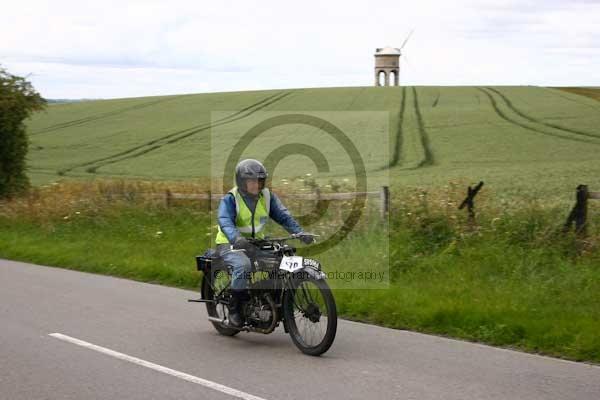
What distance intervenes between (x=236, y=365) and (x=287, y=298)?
0.90 metres

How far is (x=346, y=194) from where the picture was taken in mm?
15055

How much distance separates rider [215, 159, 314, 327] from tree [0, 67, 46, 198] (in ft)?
Result: 58.7

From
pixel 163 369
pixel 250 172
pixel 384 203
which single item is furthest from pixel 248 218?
pixel 384 203

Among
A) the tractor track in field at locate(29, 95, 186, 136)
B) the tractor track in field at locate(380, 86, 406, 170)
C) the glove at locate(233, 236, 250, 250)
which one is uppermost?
the tractor track in field at locate(29, 95, 186, 136)

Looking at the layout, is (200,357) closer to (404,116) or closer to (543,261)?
(543,261)

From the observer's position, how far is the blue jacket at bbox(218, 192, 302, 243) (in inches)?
304

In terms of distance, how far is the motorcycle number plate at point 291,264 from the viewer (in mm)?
7359

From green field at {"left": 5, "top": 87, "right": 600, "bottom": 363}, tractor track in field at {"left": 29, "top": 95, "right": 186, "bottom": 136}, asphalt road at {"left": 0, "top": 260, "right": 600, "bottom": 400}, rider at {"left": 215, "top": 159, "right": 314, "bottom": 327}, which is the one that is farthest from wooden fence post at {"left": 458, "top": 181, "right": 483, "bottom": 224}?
tractor track in field at {"left": 29, "top": 95, "right": 186, "bottom": 136}

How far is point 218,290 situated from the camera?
864cm

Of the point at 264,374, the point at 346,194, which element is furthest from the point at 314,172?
the point at 264,374

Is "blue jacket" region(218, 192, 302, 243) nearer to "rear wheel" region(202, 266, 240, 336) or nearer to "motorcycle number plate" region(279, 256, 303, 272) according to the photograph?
"motorcycle number plate" region(279, 256, 303, 272)

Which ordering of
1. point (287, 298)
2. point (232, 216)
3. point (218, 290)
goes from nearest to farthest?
point (287, 298)
point (232, 216)
point (218, 290)

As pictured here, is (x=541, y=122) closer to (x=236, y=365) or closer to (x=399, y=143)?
(x=399, y=143)

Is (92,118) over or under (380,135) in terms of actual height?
over
